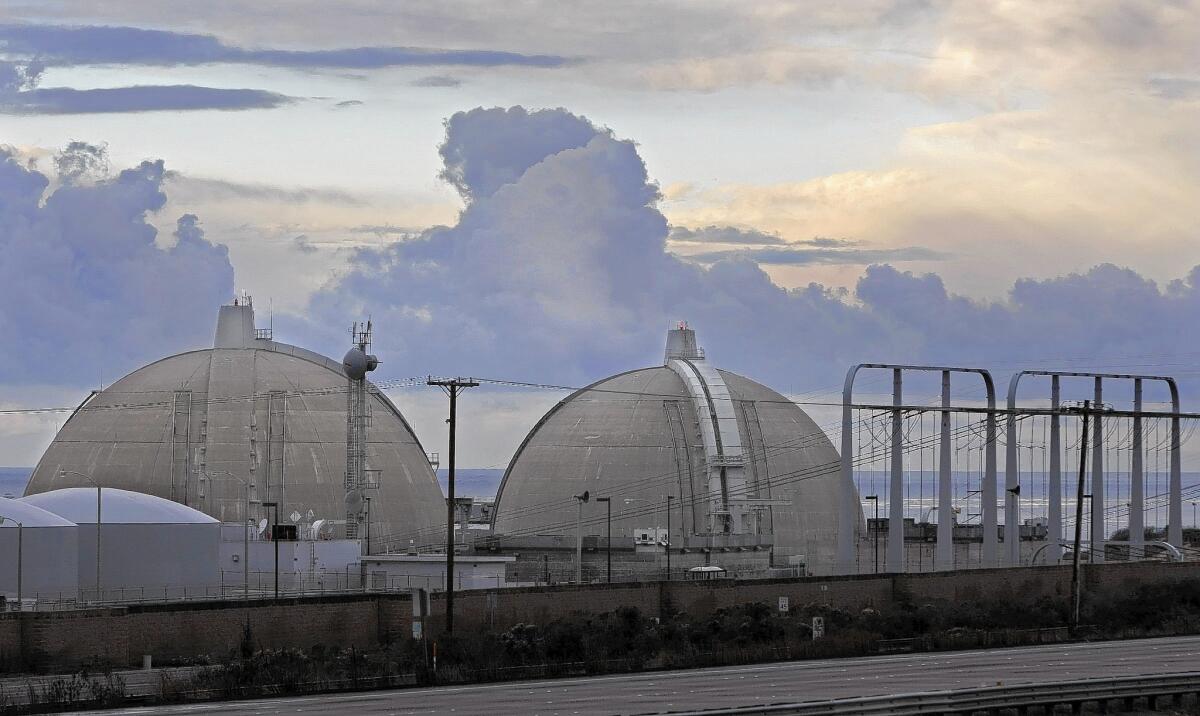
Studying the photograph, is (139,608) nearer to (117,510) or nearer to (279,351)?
(117,510)

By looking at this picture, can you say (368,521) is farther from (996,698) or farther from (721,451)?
(996,698)

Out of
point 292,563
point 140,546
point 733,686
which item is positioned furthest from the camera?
point 292,563

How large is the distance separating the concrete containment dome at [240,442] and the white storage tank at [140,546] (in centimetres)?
983

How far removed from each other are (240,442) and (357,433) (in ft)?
21.2

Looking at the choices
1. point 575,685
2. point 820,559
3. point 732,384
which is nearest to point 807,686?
point 575,685

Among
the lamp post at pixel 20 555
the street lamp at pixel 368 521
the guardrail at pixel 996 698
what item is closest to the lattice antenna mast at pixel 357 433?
the street lamp at pixel 368 521

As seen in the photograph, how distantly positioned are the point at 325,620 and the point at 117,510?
1620 centimetres

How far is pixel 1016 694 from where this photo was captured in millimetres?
32781

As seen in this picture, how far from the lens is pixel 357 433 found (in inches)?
2995

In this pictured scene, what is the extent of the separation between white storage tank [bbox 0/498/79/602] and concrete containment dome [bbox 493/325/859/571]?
27.1 m

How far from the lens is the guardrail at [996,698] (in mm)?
30344

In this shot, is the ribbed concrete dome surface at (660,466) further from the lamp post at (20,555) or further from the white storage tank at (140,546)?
the lamp post at (20,555)

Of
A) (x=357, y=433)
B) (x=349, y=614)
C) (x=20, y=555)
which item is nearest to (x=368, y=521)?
(x=357, y=433)

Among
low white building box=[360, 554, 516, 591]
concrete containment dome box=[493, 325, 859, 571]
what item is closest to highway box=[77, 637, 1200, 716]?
low white building box=[360, 554, 516, 591]
